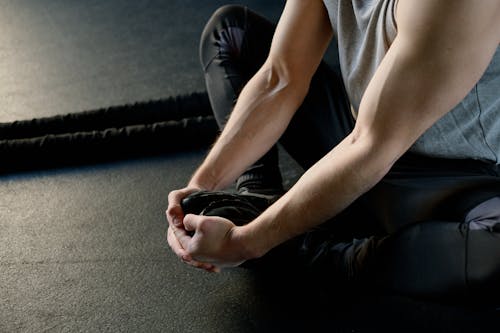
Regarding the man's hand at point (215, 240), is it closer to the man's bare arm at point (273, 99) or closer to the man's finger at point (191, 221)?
the man's finger at point (191, 221)

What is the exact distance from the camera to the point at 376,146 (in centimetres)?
100

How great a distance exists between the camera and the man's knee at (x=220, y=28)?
1567 mm

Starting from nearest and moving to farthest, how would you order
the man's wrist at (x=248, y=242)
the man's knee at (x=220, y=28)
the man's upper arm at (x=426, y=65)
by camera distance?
the man's upper arm at (x=426, y=65) < the man's wrist at (x=248, y=242) < the man's knee at (x=220, y=28)

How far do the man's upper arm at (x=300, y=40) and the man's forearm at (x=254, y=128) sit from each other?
0.02 m

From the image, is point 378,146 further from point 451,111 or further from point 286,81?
point 286,81

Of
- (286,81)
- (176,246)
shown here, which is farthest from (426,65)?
(176,246)

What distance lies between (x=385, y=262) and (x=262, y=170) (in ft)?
1.39

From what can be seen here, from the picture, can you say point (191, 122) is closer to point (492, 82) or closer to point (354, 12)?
point (354, 12)

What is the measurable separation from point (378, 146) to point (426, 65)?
14 cm

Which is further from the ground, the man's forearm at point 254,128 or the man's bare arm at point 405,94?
the man's bare arm at point 405,94

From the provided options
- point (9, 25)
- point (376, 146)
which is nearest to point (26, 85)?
point (9, 25)

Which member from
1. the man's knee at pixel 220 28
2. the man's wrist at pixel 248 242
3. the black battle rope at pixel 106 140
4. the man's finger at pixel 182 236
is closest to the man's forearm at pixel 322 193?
the man's wrist at pixel 248 242

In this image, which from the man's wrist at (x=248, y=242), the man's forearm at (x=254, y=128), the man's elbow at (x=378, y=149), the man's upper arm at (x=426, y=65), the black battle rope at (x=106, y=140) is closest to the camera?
the man's upper arm at (x=426, y=65)

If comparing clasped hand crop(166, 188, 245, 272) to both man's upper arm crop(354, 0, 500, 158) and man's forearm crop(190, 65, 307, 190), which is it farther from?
man's upper arm crop(354, 0, 500, 158)
